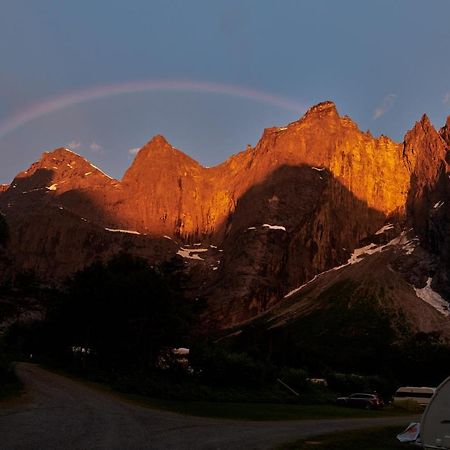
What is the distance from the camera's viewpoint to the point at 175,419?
90.6 ft

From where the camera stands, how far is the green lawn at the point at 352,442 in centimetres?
2041

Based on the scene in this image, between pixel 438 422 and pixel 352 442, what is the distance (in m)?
6.89

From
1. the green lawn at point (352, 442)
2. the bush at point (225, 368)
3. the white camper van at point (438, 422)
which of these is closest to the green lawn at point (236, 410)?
the bush at point (225, 368)

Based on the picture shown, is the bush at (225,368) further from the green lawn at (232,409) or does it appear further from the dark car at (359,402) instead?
the dark car at (359,402)

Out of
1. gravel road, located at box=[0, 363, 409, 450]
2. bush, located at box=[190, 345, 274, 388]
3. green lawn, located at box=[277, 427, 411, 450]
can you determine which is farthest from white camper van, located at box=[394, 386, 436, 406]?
green lawn, located at box=[277, 427, 411, 450]

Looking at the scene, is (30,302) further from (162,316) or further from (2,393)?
(2,393)

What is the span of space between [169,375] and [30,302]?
2314 centimetres

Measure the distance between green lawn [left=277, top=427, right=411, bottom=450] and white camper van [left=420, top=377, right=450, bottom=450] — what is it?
4377 millimetres

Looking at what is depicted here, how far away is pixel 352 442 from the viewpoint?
22516 mm

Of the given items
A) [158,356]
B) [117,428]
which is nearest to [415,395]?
[158,356]

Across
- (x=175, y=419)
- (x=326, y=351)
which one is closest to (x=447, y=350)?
(x=326, y=351)

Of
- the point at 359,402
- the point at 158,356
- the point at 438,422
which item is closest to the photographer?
the point at 438,422

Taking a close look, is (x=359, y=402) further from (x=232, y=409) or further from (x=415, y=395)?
(x=232, y=409)

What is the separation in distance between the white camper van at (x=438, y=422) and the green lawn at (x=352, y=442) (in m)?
4.38
